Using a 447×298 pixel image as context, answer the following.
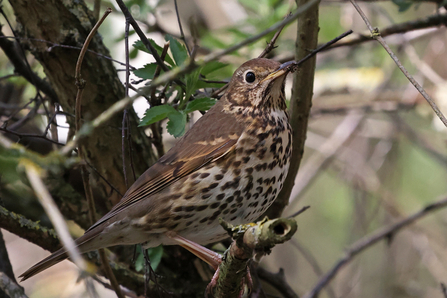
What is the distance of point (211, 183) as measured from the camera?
2.51 m

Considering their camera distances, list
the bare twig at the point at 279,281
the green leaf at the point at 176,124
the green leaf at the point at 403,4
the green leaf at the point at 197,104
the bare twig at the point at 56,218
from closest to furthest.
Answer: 1. the bare twig at the point at 56,218
2. the green leaf at the point at 176,124
3. the green leaf at the point at 197,104
4. the green leaf at the point at 403,4
5. the bare twig at the point at 279,281

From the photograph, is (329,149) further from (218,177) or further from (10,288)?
(10,288)

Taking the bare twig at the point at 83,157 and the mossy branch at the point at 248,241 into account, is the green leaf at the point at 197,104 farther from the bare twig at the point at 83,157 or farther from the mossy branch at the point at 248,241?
the mossy branch at the point at 248,241

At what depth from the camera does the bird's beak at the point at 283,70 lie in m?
2.54

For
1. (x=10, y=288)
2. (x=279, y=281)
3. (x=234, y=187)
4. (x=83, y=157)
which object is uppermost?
(x=83, y=157)

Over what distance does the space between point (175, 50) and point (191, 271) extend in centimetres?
157

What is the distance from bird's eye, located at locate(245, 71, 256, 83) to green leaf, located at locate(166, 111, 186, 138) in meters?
0.60

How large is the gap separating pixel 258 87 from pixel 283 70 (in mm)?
245

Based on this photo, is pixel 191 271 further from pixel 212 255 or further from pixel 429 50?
pixel 429 50

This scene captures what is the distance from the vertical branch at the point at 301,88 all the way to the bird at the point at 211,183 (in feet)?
0.36

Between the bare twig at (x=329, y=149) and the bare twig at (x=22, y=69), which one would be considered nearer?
the bare twig at (x=22, y=69)

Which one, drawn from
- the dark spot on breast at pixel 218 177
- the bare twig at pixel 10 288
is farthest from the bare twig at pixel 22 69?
the dark spot on breast at pixel 218 177

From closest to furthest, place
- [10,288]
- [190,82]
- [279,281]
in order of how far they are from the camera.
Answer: [10,288], [190,82], [279,281]

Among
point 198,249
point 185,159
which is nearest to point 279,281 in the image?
point 198,249
